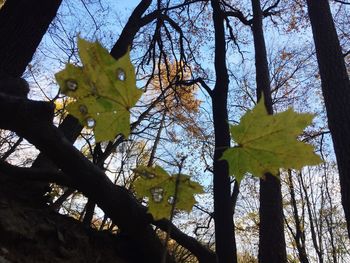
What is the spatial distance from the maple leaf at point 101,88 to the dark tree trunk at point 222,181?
2.95 feet

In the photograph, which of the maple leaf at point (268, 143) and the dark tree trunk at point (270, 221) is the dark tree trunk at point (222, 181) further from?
the dark tree trunk at point (270, 221)

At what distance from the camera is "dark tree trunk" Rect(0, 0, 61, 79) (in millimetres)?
2086

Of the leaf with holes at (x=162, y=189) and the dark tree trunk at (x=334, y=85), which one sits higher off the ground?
the dark tree trunk at (x=334, y=85)

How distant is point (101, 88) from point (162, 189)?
0.22 metres

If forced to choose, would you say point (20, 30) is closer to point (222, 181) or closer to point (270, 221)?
point (222, 181)

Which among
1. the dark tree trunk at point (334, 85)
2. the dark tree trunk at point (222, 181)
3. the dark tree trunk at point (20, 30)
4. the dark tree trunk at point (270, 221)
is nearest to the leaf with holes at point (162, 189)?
the dark tree trunk at point (222, 181)

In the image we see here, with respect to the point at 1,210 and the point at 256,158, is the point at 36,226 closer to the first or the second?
the point at 1,210

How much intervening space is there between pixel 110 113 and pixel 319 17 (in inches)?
179

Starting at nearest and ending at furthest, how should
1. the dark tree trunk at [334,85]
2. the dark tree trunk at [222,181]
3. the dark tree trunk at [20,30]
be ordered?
the dark tree trunk at [222,181] < the dark tree trunk at [20,30] < the dark tree trunk at [334,85]

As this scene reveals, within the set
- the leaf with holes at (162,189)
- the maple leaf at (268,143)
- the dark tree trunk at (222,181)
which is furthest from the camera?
the dark tree trunk at (222,181)

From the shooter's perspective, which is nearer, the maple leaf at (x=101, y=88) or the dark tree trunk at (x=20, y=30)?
the maple leaf at (x=101, y=88)

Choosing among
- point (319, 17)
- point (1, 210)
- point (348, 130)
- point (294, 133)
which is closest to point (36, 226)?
point (1, 210)

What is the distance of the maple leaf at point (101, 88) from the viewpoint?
0.53 meters

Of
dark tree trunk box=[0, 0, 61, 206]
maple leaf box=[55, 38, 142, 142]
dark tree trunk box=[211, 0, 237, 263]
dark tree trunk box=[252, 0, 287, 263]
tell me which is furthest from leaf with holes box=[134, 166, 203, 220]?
dark tree trunk box=[252, 0, 287, 263]
